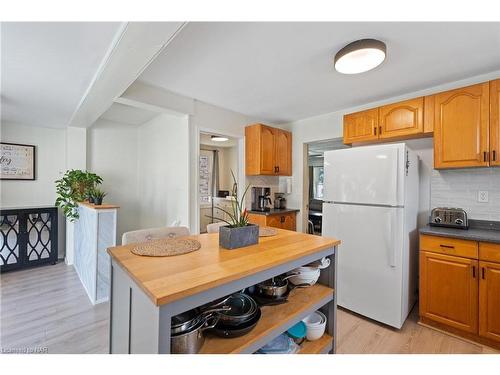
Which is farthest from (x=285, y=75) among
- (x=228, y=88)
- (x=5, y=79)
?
(x=5, y=79)

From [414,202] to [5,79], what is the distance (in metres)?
3.90

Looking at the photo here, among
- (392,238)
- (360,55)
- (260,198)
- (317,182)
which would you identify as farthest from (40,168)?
(317,182)

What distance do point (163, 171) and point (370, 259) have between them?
299 centimetres

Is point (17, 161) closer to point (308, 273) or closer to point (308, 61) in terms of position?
point (308, 61)

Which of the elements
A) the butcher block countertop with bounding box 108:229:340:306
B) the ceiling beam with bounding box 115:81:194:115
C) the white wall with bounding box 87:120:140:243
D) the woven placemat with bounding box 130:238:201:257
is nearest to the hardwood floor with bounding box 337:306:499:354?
the butcher block countertop with bounding box 108:229:340:306

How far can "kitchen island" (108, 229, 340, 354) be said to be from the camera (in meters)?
0.75

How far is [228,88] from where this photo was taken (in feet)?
8.63

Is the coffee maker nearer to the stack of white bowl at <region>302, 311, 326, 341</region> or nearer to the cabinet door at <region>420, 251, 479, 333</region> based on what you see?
the cabinet door at <region>420, 251, 479, 333</region>

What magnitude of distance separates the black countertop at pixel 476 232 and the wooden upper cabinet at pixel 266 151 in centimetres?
206

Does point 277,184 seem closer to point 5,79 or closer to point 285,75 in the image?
point 285,75

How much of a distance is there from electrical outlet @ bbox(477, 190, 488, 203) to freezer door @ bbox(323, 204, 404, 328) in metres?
0.94

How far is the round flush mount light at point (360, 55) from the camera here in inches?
65.4

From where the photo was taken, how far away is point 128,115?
12.1 feet

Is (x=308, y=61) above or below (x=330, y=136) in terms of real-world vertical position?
above
